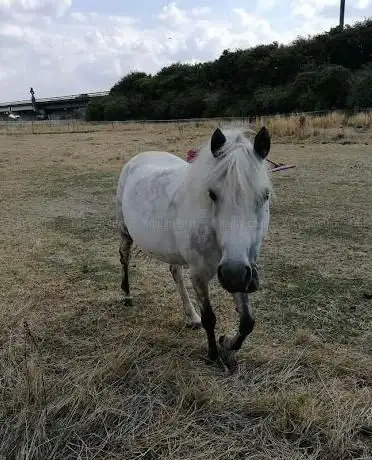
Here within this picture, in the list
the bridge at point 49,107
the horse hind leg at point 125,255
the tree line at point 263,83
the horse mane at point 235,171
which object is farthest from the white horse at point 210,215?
the bridge at point 49,107

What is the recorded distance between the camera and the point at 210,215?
2.57 meters

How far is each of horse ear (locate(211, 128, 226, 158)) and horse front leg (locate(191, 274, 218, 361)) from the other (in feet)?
2.92

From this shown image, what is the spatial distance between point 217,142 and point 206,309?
117cm

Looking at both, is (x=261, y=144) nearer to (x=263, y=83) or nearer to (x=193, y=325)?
(x=193, y=325)

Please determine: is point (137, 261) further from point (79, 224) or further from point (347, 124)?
point (347, 124)

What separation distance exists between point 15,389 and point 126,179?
2166 millimetres

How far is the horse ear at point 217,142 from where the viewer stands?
2330 mm

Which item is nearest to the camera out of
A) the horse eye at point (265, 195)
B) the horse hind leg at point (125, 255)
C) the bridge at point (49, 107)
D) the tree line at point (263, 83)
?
the horse eye at point (265, 195)

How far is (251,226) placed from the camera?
2252mm

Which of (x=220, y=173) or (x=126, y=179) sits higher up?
(x=220, y=173)

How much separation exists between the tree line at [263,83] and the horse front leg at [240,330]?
2645 centimetres

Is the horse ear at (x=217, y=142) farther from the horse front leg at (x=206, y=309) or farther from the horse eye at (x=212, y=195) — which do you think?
the horse front leg at (x=206, y=309)

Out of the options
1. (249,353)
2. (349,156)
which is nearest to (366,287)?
(249,353)

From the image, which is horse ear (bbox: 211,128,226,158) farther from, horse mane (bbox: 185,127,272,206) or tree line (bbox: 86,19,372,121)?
tree line (bbox: 86,19,372,121)
